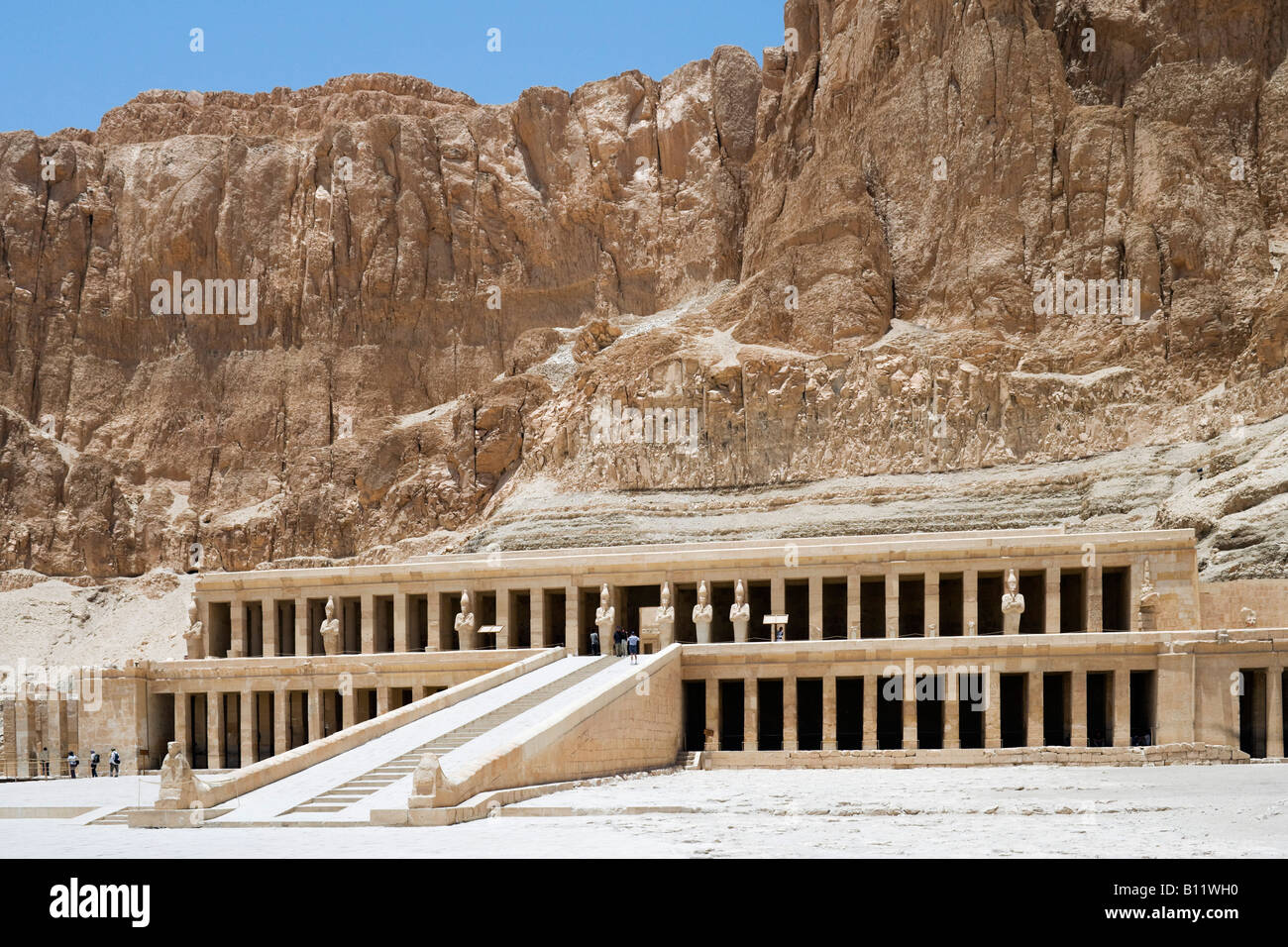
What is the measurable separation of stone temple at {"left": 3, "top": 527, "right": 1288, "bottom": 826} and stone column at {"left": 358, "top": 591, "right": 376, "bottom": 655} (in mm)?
73

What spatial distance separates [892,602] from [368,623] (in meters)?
→ 17.2

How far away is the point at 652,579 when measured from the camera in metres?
45.5

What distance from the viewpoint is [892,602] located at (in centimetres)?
4375

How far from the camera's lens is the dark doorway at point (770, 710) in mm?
44438

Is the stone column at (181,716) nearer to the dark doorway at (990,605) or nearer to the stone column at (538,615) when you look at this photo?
the stone column at (538,615)

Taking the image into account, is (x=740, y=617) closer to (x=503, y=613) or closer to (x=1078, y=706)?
(x=503, y=613)

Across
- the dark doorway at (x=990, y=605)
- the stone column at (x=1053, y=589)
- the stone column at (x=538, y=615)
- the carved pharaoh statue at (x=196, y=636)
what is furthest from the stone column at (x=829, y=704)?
the carved pharaoh statue at (x=196, y=636)

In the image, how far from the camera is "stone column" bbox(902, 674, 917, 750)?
125 feet

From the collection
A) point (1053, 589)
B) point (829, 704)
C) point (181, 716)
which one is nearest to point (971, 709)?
point (829, 704)

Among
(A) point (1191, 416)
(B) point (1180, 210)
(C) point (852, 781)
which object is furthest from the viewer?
(B) point (1180, 210)

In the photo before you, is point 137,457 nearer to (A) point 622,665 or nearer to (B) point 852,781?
(A) point 622,665

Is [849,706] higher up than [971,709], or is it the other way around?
[971,709]
